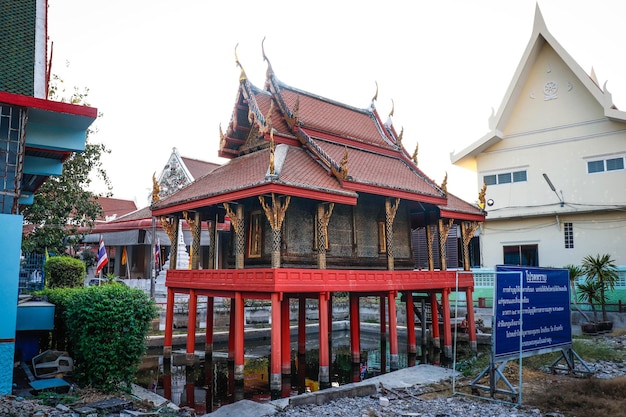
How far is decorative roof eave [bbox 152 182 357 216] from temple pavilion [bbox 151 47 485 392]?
31mm

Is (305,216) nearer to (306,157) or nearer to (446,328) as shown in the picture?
(306,157)

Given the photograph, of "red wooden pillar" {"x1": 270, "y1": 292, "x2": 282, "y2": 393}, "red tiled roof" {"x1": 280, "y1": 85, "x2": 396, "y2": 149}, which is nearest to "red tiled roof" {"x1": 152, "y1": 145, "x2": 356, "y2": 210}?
"red tiled roof" {"x1": 280, "y1": 85, "x2": 396, "y2": 149}

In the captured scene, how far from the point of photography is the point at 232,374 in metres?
15.3

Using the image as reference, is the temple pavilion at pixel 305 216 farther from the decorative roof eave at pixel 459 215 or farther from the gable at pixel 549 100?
the gable at pixel 549 100

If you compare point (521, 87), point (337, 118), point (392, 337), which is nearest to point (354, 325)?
point (392, 337)

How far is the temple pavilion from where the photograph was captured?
1331 centimetres

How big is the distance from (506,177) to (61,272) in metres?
21.1

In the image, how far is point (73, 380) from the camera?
10.5 metres

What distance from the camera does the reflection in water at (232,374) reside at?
42.4 feet

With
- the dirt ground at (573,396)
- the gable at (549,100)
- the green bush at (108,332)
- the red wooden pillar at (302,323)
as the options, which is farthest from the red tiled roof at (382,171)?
the gable at (549,100)

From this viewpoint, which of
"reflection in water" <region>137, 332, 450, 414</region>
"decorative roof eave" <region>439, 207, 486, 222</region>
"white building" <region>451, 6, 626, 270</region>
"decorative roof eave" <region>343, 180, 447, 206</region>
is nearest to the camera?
"reflection in water" <region>137, 332, 450, 414</region>

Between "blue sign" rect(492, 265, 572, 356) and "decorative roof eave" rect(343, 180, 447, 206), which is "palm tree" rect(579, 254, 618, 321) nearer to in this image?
"decorative roof eave" rect(343, 180, 447, 206)

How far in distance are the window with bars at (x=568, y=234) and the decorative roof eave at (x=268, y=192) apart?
1470 centimetres

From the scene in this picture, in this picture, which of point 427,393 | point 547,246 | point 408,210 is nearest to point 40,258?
point 408,210
